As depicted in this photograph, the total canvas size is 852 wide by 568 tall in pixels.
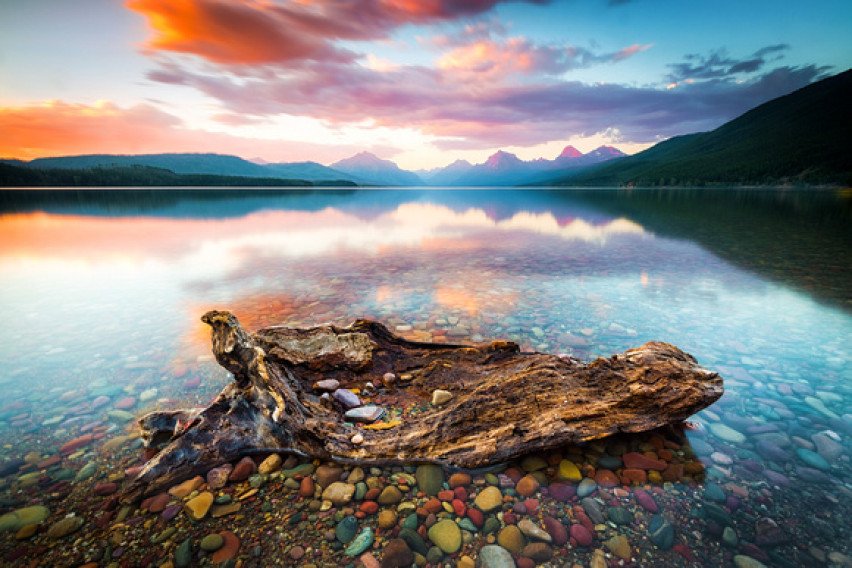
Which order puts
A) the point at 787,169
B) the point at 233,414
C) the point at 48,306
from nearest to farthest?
1. the point at 233,414
2. the point at 48,306
3. the point at 787,169

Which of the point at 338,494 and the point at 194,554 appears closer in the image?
the point at 194,554

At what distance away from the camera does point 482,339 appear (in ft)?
27.6

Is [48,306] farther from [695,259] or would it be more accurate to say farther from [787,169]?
[787,169]

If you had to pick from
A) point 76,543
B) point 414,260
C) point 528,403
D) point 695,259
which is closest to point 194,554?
point 76,543

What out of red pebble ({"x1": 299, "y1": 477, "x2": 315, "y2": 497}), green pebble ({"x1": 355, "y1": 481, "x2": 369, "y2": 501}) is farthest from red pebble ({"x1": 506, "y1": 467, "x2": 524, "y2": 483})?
red pebble ({"x1": 299, "y1": 477, "x2": 315, "y2": 497})

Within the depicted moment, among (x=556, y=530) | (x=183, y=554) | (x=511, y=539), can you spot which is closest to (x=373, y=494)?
(x=511, y=539)

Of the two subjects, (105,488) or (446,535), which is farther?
(105,488)

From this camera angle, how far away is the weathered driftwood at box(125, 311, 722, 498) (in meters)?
4.40

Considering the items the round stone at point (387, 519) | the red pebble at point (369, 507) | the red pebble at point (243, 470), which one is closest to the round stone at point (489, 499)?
the round stone at point (387, 519)

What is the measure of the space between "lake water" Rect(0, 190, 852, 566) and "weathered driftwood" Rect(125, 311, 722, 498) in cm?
45

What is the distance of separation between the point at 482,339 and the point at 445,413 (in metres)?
3.68

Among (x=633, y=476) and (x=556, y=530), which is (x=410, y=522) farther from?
(x=633, y=476)

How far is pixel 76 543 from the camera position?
10.9ft

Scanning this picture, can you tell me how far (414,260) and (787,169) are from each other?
208 metres
